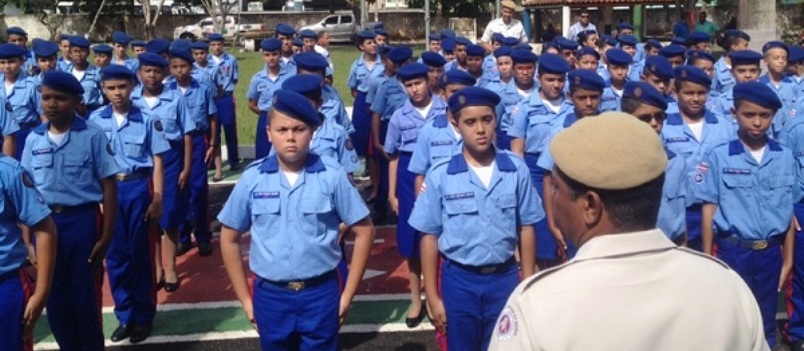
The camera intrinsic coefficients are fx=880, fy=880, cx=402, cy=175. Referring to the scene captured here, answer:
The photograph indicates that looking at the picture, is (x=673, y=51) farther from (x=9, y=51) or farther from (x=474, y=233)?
(x=9, y=51)

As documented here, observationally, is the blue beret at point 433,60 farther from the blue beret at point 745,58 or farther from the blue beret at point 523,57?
the blue beret at point 745,58

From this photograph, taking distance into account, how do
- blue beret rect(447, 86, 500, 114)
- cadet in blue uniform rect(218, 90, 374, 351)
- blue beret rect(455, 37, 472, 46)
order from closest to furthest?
cadet in blue uniform rect(218, 90, 374, 351), blue beret rect(447, 86, 500, 114), blue beret rect(455, 37, 472, 46)

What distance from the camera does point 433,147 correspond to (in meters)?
5.89

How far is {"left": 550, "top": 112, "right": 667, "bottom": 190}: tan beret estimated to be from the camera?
1839mm

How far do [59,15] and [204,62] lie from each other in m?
43.7

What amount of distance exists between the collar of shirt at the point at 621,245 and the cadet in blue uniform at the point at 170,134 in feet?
18.7

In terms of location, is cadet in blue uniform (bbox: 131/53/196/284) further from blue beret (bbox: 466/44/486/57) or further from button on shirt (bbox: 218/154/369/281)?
blue beret (bbox: 466/44/486/57)

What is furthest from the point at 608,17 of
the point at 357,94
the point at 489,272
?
the point at 489,272

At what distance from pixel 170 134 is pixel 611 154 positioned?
5896mm

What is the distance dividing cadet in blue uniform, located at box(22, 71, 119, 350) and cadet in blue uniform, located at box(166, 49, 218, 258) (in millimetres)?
2374

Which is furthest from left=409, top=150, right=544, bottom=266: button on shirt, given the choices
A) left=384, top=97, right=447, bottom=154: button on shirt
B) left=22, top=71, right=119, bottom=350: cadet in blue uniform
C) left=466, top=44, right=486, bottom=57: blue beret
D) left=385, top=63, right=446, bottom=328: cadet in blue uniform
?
left=466, top=44, right=486, bottom=57: blue beret

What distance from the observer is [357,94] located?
11.4 metres

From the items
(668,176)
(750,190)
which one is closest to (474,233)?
(668,176)

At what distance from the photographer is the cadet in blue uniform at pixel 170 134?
23.4 feet
